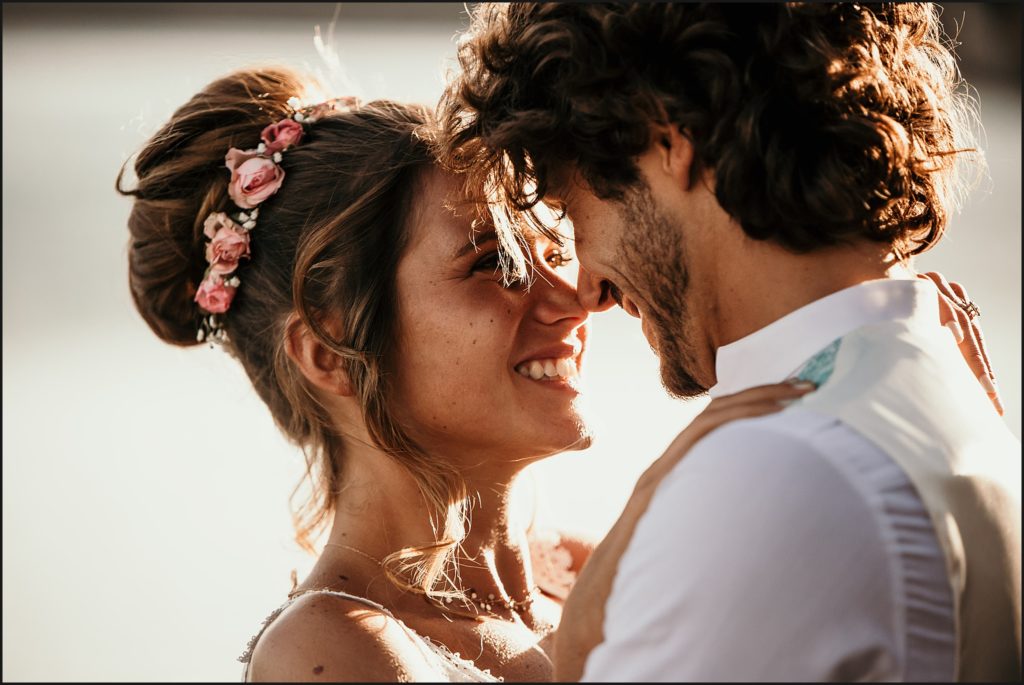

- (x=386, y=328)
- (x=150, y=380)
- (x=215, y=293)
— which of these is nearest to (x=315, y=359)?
(x=386, y=328)

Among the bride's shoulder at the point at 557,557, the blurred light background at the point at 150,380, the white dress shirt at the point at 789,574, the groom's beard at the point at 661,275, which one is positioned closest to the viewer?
the white dress shirt at the point at 789,574

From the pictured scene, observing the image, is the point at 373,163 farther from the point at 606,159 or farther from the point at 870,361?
the point at 870,361

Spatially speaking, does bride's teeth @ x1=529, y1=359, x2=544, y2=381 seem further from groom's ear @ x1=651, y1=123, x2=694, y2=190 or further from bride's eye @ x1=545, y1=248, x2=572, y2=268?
groom's ear @ x1=651, y1=123, x2=694, y2=190

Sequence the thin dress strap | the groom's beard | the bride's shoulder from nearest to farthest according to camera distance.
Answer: the groom's beard
the thin dress strap
the bride's shoulder

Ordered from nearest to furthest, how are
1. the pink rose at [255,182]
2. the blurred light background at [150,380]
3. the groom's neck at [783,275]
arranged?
the groom's neck at [783,275], the pink rose at [255,182], the blurred light background at [150,380]

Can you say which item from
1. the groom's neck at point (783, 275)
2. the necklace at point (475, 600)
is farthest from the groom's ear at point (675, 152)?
the necklace at point (475, 600)

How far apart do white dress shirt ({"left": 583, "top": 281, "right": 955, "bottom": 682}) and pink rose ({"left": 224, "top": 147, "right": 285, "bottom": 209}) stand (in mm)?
1230

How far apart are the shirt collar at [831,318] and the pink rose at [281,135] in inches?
44.3

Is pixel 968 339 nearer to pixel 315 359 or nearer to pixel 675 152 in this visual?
pixel 675 152

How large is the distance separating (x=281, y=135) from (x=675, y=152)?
3.13 feet

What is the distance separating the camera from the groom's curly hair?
1.47 metres

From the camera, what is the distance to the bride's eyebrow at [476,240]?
2020mm

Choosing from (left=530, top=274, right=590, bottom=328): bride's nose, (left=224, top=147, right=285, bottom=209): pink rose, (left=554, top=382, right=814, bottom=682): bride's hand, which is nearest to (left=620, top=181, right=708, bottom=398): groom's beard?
(left=554, top=382, right=814, bottom=682): bride's hand

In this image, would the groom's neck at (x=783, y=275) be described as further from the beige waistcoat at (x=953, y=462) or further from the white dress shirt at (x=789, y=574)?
the white dress shirt at (x=789, y=574)
